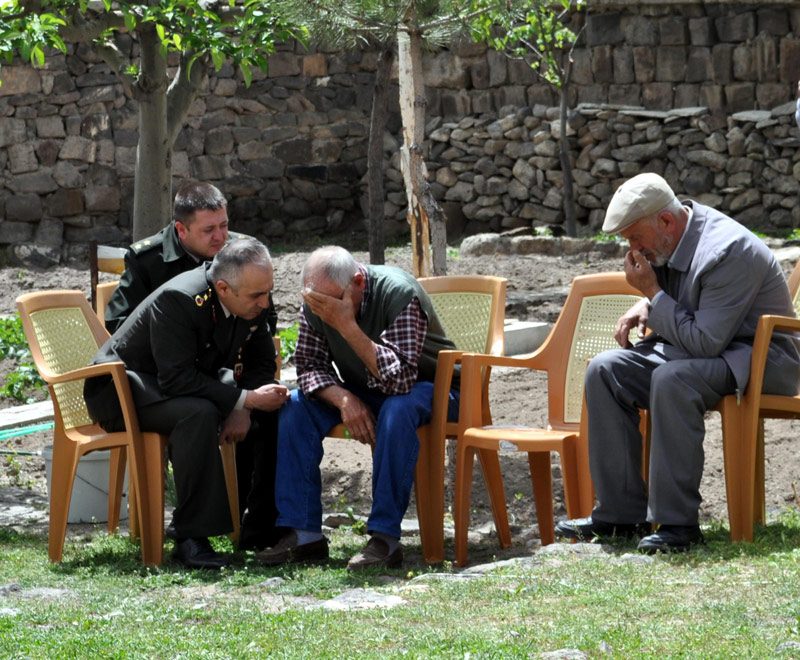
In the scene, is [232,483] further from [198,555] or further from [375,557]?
[375,557]

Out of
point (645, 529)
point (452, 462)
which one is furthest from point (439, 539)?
point (452, 462)

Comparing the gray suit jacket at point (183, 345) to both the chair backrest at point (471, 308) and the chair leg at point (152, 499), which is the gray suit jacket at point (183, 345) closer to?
the chair leg at point (152, 499)

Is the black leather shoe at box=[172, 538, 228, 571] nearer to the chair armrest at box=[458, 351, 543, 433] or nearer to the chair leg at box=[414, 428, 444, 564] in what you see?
the chair leg at box=[414, 428, 444, 564]

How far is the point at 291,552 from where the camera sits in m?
4.54

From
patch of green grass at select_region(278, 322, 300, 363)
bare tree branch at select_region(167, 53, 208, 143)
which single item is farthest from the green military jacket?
patch of green grass at select_region(278, 322, 300, 363)

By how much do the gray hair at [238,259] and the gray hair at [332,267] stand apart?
15cm

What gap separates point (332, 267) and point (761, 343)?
4.40 ft

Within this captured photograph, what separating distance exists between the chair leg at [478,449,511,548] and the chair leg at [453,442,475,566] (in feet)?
0.39

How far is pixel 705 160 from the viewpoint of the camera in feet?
42.2

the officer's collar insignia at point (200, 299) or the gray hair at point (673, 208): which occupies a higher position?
the gray hair at point (673, 208)

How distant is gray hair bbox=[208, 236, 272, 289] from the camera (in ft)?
14.8

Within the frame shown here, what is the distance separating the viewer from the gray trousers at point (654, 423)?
13.7ft

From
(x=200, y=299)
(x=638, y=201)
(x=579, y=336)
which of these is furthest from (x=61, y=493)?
(x=638, y=201)

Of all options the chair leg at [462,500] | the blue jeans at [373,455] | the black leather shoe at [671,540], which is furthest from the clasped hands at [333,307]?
the black leather shoe at [671,540]
